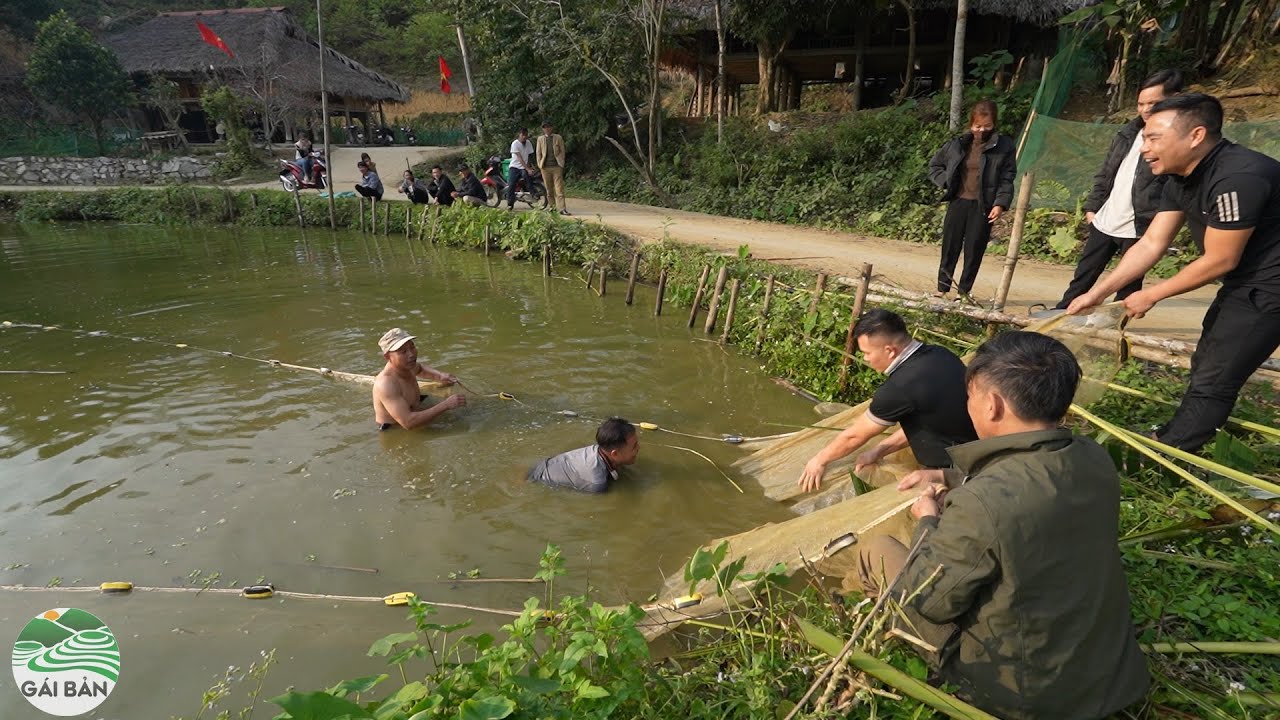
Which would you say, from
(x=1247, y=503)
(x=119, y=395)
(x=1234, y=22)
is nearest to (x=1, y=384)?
(x=119, y=395)

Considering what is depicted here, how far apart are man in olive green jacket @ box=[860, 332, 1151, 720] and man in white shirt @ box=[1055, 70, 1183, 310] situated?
331 cm

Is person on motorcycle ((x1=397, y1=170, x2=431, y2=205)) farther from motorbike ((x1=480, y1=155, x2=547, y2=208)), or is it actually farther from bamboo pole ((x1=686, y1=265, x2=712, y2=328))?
bamboo pole ((x1=686, y1=265, x2=712, y2=328))

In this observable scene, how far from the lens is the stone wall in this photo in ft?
77.7

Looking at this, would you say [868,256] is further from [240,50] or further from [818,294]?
[240,50]

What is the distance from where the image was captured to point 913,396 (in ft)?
11.1

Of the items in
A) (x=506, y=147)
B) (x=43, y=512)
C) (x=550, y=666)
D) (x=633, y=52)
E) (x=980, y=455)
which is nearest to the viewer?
(x=980, y=455)

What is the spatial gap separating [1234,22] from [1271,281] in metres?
14.2

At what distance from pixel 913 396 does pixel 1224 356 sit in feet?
5.15

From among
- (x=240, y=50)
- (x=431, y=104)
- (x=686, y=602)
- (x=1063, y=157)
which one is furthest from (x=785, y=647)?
(x=431, y=104)

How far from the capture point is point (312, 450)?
5719mm

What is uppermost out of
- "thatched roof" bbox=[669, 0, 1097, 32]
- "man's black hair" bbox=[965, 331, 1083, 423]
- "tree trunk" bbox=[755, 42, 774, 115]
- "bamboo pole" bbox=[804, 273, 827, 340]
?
"thatched roof" bbox=[669, 0, 1097, 32]

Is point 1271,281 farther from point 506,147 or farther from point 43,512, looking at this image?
point 506,147

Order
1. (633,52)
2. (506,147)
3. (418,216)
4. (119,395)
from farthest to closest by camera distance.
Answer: (506,147), (633,52), (418,216), (119,395)

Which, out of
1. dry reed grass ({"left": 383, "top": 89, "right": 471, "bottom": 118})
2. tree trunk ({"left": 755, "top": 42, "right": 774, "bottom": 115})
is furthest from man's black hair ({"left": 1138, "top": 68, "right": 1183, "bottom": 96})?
dry reed grass ({"left": 383, "top": 89, "right": 471, "bottom": 118})
